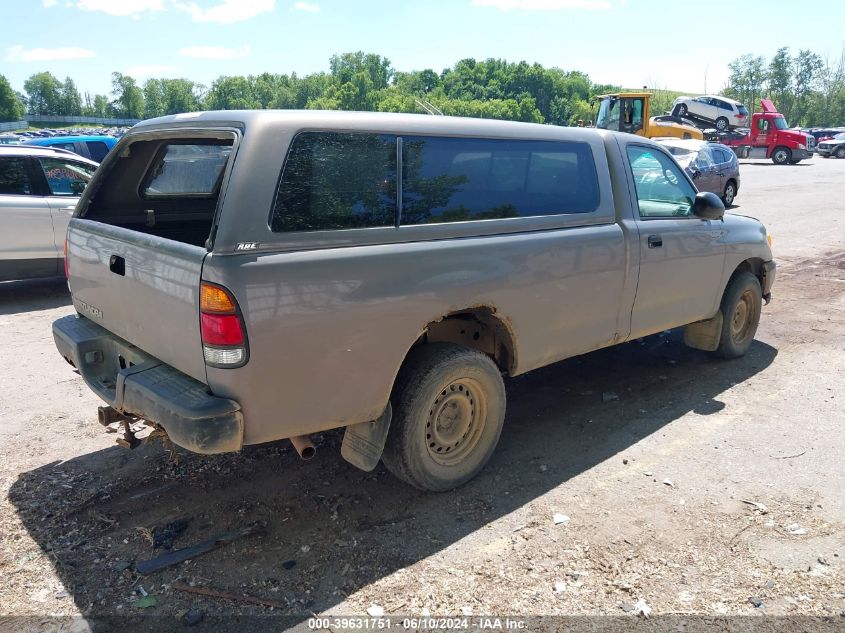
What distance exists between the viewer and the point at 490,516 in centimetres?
363

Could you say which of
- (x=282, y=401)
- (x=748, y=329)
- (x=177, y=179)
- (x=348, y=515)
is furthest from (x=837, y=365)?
(x=177, y=179)

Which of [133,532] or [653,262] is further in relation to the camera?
[653,262]

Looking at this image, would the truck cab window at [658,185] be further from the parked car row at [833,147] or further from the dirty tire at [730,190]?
the parked car row at [833,147]

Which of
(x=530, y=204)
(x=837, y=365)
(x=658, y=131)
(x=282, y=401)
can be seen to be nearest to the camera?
(x=282, y=401)

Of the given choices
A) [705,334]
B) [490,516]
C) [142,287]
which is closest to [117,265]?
[142,287]

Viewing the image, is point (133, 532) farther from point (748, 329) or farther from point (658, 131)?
point (658, 131)

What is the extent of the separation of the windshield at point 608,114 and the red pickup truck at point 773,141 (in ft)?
50.1

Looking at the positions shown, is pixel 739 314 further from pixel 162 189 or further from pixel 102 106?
pixel 102 106

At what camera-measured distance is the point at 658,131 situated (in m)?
28.0

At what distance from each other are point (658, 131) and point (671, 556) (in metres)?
27.7

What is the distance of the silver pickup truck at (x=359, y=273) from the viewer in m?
2.92

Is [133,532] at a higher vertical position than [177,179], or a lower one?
lower

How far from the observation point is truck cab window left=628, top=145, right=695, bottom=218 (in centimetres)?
484

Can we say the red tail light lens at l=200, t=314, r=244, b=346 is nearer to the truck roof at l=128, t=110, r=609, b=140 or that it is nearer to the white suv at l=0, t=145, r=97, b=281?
the truck roof at l=128, t=110, r=609, b=140
